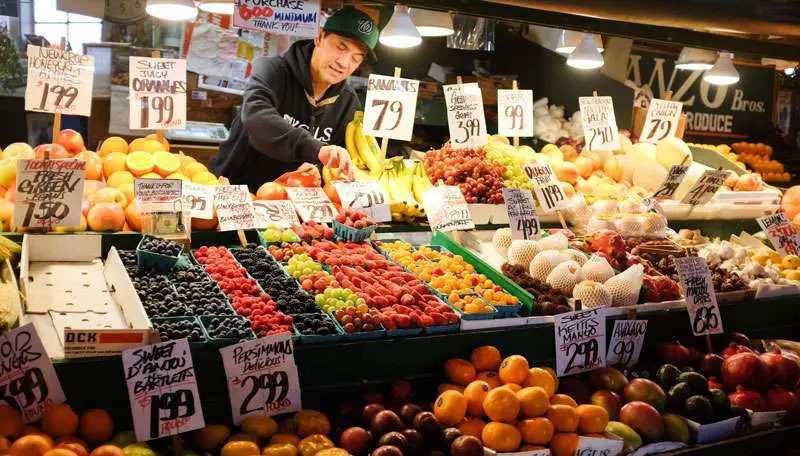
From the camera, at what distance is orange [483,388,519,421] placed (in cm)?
277

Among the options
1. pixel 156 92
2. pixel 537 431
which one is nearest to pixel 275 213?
pixel 156 92

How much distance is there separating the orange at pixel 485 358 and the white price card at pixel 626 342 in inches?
25.2

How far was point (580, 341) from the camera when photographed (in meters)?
3.33

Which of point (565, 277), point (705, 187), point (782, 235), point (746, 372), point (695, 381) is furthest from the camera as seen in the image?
point (705, 187)

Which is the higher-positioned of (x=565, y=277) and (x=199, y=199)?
(x=199, y=199)

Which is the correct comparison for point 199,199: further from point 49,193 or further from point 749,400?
point 749,400

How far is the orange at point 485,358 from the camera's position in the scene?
3115 mm

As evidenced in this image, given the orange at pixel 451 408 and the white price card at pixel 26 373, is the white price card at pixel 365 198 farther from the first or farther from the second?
the white price card at pixel 26 373

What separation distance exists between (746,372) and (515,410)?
131 centimetres

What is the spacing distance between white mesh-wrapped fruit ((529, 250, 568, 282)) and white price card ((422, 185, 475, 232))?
45cm

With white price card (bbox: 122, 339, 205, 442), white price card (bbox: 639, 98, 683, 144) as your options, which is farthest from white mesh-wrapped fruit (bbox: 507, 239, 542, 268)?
white price card (bbox: 639, 98, 683, 144)

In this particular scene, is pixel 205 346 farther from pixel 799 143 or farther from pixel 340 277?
pixel 799 143

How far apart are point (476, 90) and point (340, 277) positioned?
75.8 inches

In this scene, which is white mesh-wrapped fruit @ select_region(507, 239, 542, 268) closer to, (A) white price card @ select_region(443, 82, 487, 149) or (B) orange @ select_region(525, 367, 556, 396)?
(B) orange @ select_region(525, 367, 556, 396)
